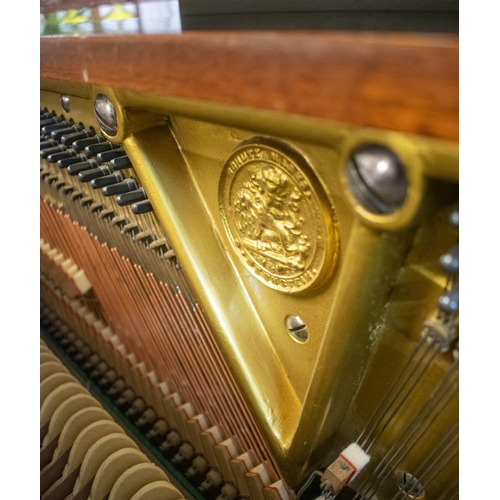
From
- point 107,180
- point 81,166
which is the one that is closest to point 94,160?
point 81,166

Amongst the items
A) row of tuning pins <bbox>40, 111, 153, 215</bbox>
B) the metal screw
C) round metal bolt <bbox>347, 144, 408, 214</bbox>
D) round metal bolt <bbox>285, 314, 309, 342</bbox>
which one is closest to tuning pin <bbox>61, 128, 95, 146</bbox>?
row of tuning pins <bbox>40, 111, 153, 215</bbox>

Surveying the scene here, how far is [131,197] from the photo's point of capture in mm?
1203

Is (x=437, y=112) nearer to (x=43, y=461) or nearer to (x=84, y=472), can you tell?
(x=84, y=472)

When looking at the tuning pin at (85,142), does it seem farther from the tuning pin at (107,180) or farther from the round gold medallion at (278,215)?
the round gold medallion at (278,215)

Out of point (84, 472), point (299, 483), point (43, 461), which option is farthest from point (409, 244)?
point (43, 461)

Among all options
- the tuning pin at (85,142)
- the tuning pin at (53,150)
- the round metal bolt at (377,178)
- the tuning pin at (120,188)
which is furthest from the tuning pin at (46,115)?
the round metal bolt at (377,178)

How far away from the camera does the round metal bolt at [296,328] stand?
3.35ft

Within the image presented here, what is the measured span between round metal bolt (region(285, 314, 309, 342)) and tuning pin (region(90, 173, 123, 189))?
62 centimetres

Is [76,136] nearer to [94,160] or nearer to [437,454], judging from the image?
[94,160]

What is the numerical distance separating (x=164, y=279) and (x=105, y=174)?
0.37m

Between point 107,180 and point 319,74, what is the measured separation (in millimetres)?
866

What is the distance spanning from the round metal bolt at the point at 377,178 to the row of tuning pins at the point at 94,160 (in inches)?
27.3

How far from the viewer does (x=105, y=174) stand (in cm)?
136

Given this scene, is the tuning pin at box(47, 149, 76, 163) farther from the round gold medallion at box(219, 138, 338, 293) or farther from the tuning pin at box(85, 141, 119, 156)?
the round gold medallion at box(219, 138, 338, 293)
